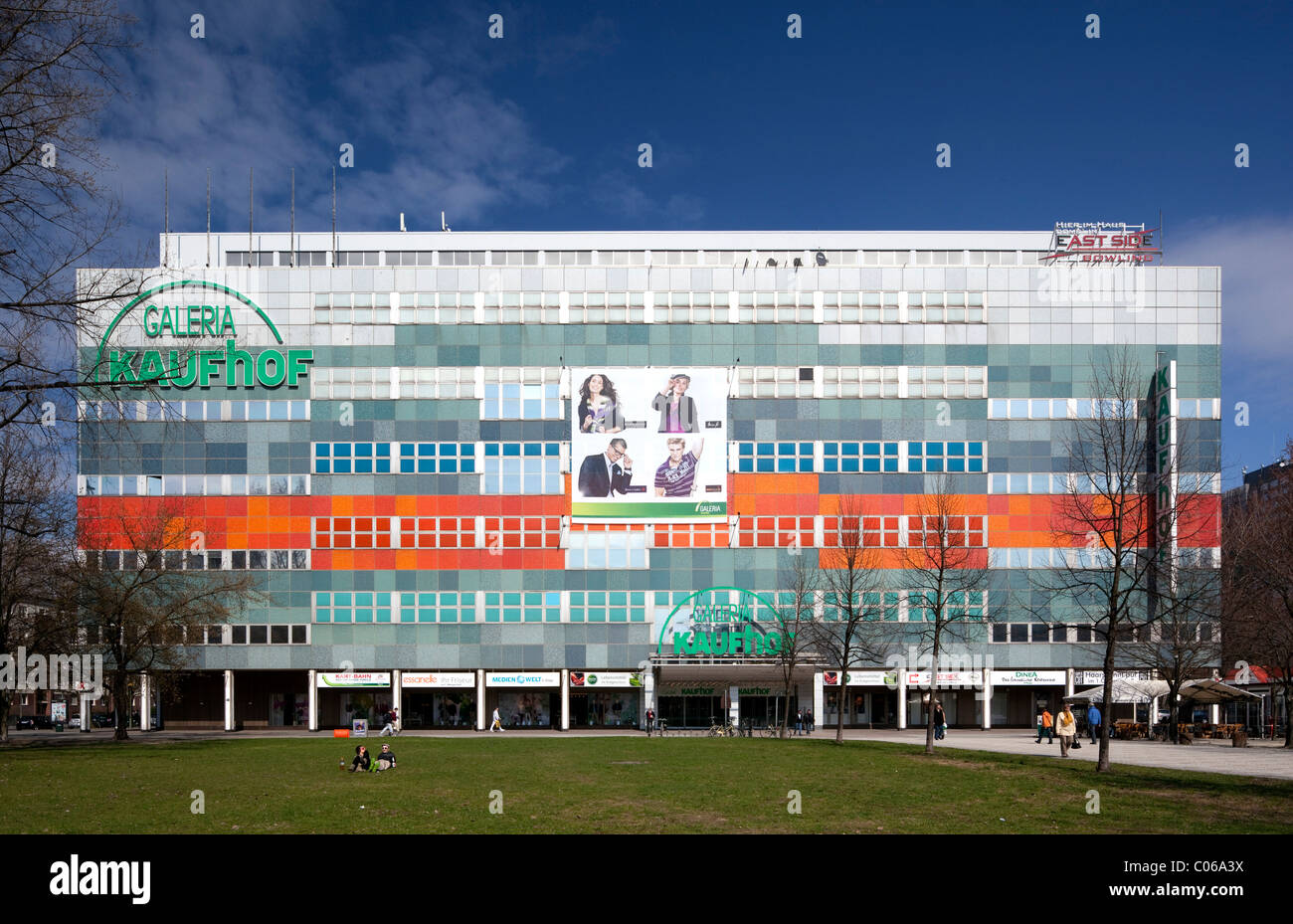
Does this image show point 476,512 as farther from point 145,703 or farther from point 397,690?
Result: point 145,703

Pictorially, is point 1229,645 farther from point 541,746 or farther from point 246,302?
point 246,302

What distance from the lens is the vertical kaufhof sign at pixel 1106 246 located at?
75.1 m

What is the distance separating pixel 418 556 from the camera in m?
72.3

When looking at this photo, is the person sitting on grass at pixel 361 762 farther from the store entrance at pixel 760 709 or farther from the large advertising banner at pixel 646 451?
the store entrance at pixel 760 709

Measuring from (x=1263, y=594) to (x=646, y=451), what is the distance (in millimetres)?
36653

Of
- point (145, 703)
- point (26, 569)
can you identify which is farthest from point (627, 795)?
point (145, 703)

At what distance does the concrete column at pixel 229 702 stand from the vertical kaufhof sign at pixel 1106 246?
6169cm

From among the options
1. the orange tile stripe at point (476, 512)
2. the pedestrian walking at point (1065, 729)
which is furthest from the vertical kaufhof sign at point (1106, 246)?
the pedestrian walking at point (1065, 729)

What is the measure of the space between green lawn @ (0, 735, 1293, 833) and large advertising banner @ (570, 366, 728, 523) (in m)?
32.5

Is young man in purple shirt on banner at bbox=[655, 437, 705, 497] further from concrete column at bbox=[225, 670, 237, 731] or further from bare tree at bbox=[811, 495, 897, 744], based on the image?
concrete column at bbox=[225, 670, 237, 731]

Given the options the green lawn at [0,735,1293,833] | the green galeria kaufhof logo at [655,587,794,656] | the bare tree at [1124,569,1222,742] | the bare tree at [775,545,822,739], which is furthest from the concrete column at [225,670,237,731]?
the bare tree at [1124,569,1222,742]

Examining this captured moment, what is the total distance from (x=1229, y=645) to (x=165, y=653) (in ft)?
185
